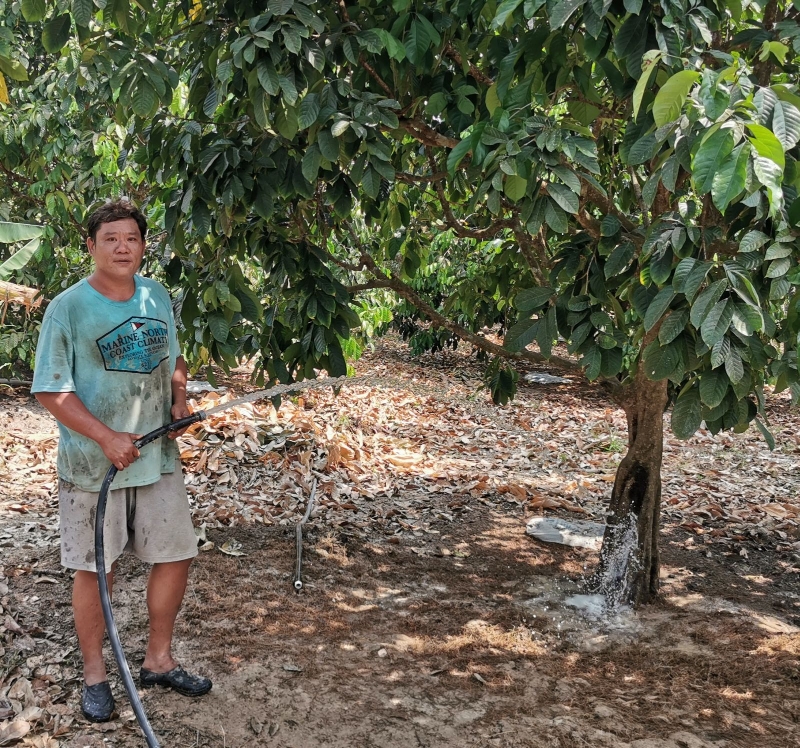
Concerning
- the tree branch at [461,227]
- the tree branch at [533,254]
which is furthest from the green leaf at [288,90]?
the tree branch at [533,254]

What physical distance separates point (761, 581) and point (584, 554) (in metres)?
0.94

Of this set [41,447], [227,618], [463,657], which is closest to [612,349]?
[463,657]

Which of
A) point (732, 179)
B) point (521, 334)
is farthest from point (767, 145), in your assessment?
point (521, 334)

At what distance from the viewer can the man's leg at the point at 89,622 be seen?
8.50ft

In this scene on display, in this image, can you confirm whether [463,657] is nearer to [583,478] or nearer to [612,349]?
[612,349]

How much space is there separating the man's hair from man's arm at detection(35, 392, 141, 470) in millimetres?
538

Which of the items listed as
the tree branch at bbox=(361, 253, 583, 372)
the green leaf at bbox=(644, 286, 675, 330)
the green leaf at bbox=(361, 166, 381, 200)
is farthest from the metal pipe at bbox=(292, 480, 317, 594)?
the green leaf at bbox=(644, 286, 675, 330)

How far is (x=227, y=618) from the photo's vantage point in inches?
140

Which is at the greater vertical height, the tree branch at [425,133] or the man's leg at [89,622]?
the tree branch at [425,133]

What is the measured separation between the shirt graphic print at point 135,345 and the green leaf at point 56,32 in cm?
84

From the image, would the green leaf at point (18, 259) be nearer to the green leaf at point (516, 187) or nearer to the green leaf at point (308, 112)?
the green leaf at point (308, 112)

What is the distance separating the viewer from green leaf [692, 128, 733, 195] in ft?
5.14

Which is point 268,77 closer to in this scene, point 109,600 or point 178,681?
point 109,600

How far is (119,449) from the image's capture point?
2.43 metres
